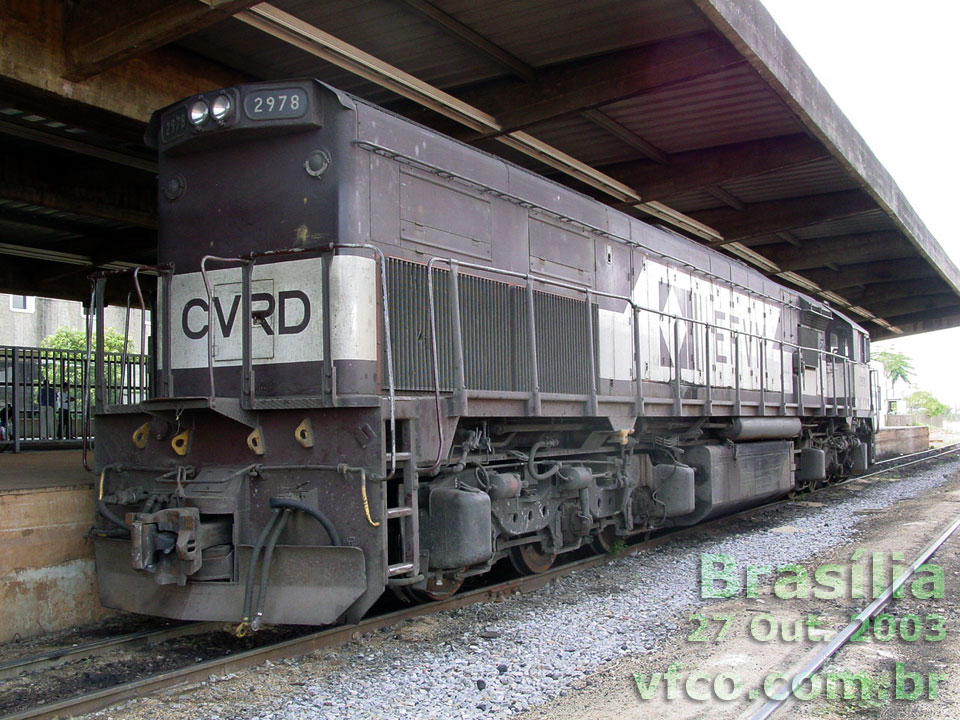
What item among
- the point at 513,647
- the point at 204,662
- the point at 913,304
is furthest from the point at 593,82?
the point at 913,304

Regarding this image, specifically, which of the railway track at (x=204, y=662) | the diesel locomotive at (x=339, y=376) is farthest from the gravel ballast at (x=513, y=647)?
the diesel locomotive at (x=339, y=376)

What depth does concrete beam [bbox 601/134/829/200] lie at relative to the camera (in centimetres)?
1180

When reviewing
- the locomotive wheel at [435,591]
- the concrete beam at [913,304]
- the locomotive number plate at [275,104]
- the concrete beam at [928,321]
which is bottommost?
the locomotive wheel at [435,591]

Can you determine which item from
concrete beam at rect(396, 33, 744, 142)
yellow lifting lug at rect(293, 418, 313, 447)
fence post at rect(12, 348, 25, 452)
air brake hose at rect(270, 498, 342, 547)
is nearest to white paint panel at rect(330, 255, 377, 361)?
yellow lifting lug at rect(293, 418, 313, 447)

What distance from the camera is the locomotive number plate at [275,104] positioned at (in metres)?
5.38

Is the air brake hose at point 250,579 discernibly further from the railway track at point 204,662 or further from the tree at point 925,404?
the tree at point 925,404

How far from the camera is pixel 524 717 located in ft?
13.7

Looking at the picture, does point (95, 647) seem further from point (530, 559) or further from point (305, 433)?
point (530, 559)

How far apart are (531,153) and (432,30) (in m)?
3.29

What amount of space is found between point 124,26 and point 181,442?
3.83 metres

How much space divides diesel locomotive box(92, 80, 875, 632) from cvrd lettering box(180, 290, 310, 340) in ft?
0.05

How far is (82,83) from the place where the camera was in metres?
7.66

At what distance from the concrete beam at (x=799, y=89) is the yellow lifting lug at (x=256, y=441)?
18.3 ft

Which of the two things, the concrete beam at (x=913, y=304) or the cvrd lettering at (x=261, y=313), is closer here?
the cvrd lettering at (x=261, y=313)
